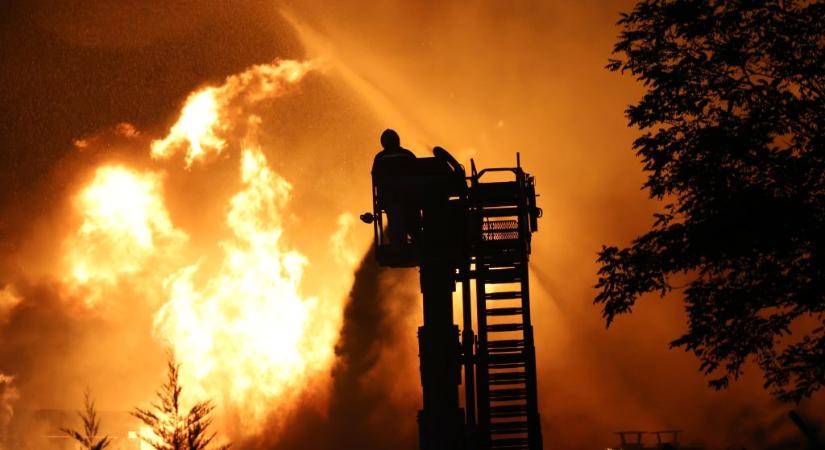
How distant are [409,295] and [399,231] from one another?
1818 inches

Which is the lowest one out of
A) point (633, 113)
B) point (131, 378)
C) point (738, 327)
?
point (738, 327)

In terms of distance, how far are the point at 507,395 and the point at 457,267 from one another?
3787mm

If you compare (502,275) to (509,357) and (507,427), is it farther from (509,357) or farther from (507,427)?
(507,427)

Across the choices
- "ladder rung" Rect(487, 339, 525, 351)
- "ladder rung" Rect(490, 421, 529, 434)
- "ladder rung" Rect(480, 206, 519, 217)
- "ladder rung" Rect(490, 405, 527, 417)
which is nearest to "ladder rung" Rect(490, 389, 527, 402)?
"ladder rung" Rect(490, 405, 527, 417)

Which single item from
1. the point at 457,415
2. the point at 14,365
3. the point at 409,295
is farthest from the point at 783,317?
the point at 14,365

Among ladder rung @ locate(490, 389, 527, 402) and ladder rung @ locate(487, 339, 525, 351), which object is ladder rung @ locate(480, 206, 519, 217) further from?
ladder rung @ locate(490, 389, 527, 402)

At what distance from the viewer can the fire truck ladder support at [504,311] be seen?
23.6 meters

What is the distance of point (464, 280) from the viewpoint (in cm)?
2400

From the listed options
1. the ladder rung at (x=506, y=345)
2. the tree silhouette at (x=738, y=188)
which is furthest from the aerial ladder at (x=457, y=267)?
the tree silhouette at (x=738, y=188)

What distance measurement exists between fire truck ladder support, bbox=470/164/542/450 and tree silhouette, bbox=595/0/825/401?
14.3ft

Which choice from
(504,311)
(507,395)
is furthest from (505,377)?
(504,311)

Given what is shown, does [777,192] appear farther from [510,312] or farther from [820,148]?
[510,312]

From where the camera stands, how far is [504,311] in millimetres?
24266

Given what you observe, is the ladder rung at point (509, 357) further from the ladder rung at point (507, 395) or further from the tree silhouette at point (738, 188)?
the tree silhouette at point (738, 188)
